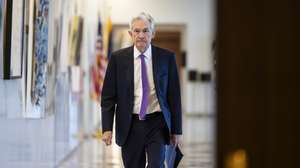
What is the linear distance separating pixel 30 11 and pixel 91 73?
7660 mm

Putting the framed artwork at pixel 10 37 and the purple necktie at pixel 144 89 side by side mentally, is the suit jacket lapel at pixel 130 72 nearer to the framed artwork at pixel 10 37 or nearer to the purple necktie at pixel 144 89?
the purple necktie at pixel 144 89

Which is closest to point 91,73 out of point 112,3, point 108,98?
point 112,3

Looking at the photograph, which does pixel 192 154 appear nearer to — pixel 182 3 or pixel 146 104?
pixel 146 104

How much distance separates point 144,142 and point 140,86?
44cm

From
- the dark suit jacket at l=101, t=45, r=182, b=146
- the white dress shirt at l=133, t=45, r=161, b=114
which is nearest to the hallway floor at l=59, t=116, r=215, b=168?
the dark suit jacket at l=101, t=45, r=182, b=146

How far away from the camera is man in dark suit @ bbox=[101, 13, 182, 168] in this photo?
486 cm

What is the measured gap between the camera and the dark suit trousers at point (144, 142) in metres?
4.88

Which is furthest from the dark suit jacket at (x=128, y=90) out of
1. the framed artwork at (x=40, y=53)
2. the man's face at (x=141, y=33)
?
the framed artwork at (x=40, y=53)

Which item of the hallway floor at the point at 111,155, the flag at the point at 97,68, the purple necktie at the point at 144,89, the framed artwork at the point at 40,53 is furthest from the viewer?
the flag at the point at 97,68

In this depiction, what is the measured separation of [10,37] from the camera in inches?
227

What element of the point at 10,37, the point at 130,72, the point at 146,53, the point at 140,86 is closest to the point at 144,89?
the point at 140,86

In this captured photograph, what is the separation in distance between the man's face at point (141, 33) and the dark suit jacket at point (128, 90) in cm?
11
